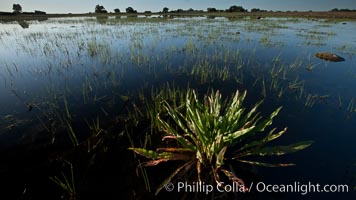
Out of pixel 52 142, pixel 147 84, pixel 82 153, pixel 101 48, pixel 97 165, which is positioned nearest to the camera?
pixel 97 165

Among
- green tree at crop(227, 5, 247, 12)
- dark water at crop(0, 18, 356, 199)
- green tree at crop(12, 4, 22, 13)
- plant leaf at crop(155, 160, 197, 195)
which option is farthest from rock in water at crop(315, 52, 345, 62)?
green tree at crop(12, 4, 22, 13)

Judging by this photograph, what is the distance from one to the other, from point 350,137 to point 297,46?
10.5 m

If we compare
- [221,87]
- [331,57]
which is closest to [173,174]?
[221,87]

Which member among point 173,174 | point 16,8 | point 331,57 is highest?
point 16,8

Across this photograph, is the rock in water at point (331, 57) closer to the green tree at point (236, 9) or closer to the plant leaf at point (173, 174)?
the plant leaf at point (173, 174)

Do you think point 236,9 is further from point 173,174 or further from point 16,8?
point 173,174

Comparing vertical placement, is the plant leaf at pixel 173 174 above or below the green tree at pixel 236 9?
below

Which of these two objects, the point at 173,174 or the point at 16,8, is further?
the point at 16,8

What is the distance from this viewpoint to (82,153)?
343 cm

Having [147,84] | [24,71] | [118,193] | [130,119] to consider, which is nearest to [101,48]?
[24,71]

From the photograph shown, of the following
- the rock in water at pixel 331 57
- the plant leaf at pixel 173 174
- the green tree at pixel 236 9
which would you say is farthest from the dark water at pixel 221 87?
the green tree at pixel 236 9

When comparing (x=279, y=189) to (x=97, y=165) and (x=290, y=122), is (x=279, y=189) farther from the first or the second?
(x=97, y=165)

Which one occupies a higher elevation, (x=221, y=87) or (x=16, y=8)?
(x=16, y=8)

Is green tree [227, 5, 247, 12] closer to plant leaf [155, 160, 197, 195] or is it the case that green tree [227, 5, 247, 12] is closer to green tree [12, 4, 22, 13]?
green tree [12, 4, 22, 13]
